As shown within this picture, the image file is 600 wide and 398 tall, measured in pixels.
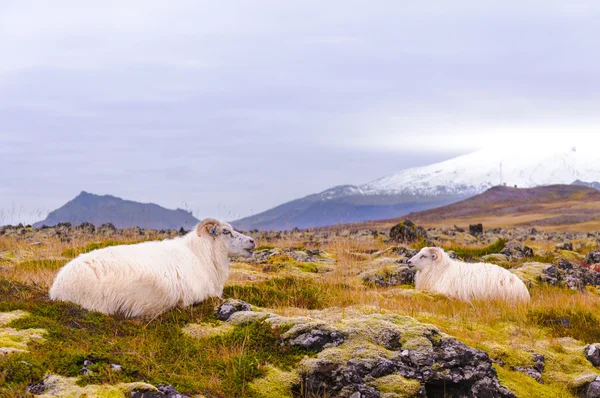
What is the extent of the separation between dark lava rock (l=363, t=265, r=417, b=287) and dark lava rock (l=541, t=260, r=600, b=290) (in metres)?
4.45

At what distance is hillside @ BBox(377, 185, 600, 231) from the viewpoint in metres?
126

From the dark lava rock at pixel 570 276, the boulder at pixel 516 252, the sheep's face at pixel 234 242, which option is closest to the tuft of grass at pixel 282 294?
the sheep's face at pixel 234 242

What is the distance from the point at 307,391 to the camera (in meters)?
8.41

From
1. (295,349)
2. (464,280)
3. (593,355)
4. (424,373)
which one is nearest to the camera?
(424,373)

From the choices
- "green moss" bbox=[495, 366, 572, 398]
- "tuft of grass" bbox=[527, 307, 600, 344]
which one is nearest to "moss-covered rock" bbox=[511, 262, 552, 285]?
"tuft of grass" bbox=[527, 307, 600, 344]

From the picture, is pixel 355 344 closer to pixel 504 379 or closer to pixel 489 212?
pixel 504 379

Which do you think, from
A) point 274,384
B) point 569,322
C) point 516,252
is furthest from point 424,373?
point 516,252

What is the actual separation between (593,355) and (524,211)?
15618 centimetres

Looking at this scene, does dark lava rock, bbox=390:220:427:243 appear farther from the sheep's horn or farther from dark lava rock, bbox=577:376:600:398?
dark lava rock, bbox=577:376:600:398

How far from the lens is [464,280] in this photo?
58.5ft

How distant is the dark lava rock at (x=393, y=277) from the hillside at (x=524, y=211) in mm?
102383

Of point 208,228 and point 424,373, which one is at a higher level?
point 208,228

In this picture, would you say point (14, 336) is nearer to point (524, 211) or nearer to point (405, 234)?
point (405, 234)

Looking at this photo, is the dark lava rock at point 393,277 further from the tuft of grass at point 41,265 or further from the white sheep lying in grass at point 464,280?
the tuft of grass at point 41,265
